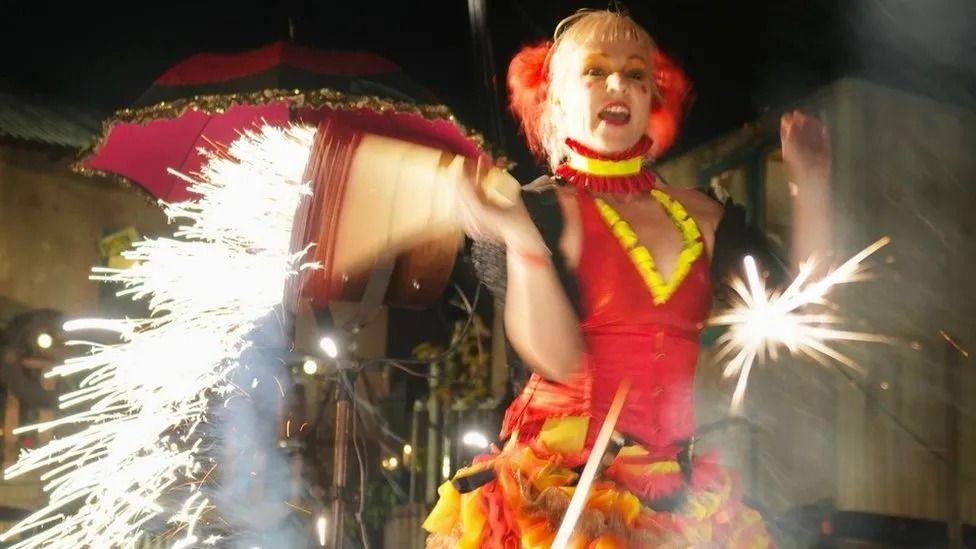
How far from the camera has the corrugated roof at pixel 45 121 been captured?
630cm

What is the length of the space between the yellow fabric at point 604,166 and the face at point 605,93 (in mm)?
30

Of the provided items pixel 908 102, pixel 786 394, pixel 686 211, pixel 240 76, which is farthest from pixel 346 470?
pixel 908 102

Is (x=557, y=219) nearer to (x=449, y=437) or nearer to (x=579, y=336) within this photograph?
(x=579, y=336)

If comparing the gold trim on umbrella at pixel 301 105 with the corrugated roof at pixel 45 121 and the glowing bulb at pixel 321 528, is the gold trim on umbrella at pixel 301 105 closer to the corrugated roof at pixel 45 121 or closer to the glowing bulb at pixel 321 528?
the glowing bulb at pixel 321 528

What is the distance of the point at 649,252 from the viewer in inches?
Answer: 84.7

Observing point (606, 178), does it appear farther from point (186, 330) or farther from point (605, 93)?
point (186, 330)

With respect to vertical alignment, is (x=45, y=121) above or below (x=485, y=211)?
above

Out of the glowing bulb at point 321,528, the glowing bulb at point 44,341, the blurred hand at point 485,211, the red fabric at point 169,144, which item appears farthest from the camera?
the glowing bulb at point 44,341

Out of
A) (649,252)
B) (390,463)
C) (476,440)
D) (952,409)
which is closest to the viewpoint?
(649,252)

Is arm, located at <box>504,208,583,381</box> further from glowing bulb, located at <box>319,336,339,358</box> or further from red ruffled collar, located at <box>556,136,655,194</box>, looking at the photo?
glowing bulb, located at <box>319,336,339,358</box>

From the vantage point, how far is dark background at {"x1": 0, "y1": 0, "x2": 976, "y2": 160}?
371 cm

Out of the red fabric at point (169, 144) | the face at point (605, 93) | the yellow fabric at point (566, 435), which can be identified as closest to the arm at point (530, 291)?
the yellow fabric at point (566, 435)

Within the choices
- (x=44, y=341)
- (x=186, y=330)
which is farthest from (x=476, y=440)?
(x=44, y=341)

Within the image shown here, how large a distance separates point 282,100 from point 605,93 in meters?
1.14
